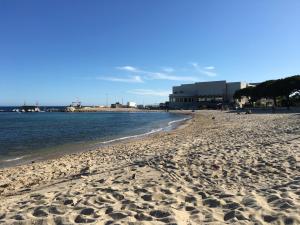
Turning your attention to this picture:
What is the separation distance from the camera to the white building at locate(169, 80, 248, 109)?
138 metres

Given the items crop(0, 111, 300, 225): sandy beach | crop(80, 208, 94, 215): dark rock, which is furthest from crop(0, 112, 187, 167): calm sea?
crop(80, 208, 94, 215): dark rock

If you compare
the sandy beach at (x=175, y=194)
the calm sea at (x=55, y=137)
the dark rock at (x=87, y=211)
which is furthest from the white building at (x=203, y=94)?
the dark rock at (x=87, y=211)

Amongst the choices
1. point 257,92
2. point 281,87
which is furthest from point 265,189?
point 257,92

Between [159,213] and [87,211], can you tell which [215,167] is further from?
[87,211]

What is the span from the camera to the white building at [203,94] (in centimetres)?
13762

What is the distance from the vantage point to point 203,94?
482 feet

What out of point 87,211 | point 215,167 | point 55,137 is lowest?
point 55,137

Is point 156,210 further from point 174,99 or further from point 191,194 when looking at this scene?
point 174,99

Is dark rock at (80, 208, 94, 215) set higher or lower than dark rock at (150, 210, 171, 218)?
lower

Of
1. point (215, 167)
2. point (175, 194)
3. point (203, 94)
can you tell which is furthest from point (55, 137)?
point (203, 94)

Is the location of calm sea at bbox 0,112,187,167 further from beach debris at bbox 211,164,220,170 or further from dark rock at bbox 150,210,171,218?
dark rock at bbox 150,210,171,218

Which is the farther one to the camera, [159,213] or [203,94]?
[203,94]

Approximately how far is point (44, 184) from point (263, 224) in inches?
292

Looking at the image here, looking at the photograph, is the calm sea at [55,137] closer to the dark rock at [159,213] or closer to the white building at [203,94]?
the dark rock at [159,213]
